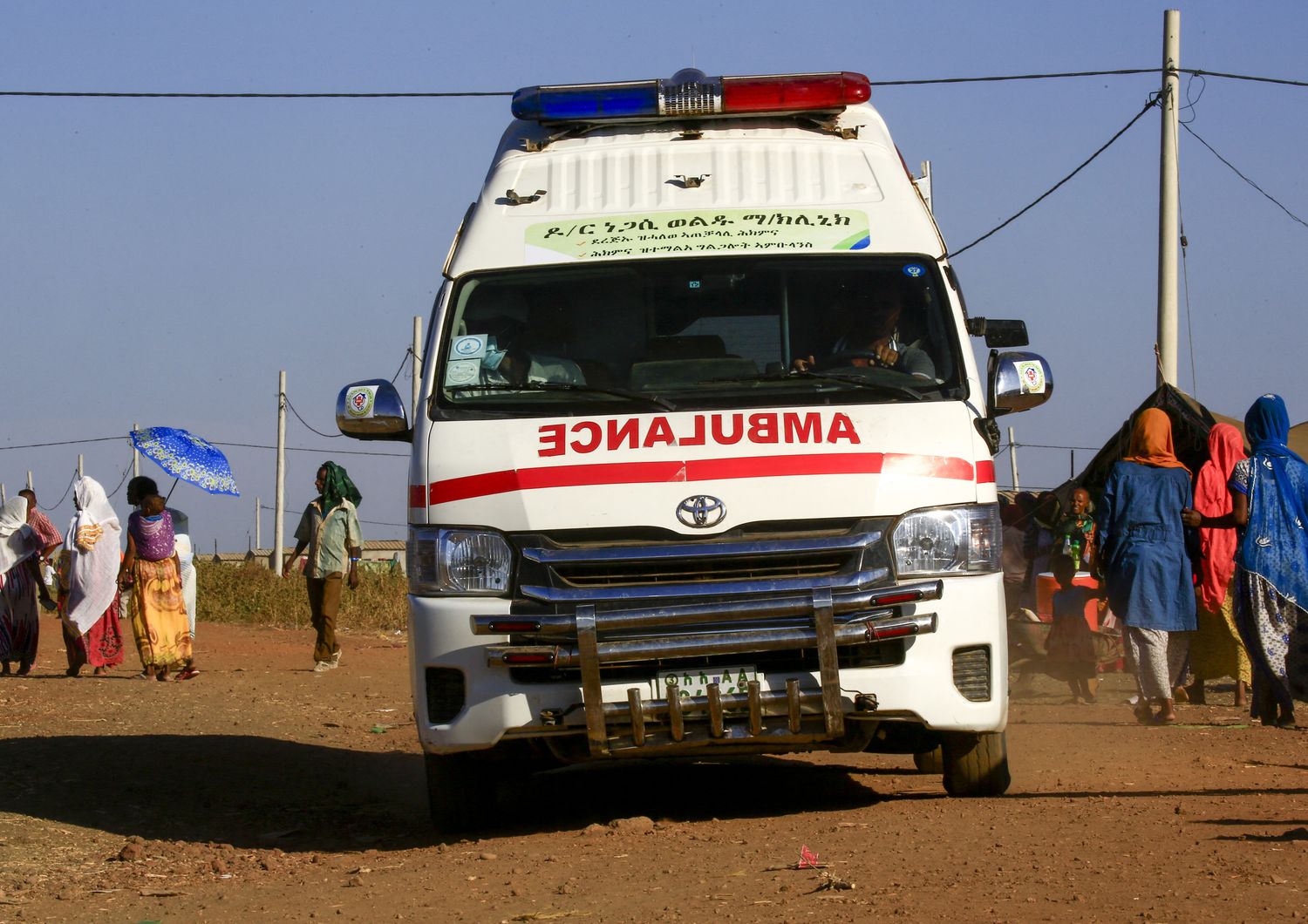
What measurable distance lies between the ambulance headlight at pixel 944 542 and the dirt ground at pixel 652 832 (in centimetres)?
92

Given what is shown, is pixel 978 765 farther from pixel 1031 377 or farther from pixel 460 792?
pixel 460 792

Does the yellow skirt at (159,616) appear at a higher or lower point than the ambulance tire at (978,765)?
higher

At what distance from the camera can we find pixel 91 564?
14.4 metres

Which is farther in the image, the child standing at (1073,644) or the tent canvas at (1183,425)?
the tent canvas at (1183,425)

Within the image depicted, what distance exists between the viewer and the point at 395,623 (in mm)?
22750

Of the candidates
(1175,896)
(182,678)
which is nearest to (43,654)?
(182,678)

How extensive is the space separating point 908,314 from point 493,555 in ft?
6.29

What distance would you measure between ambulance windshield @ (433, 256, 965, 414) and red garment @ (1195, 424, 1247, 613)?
14.2 feet

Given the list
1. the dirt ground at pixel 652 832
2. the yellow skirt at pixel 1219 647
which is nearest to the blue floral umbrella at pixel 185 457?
the dirt ground at pixel 652 832

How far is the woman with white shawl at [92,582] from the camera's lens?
1426cm

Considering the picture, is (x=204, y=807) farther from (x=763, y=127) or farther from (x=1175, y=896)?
(x=1175, y=896)

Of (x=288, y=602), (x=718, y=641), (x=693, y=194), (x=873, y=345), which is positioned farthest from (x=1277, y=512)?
(x=288, y=602)

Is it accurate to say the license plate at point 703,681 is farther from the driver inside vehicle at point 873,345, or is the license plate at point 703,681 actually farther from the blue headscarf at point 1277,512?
the blue headscarf at point 1277,512

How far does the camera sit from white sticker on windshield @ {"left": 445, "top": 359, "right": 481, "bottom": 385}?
6.37m
